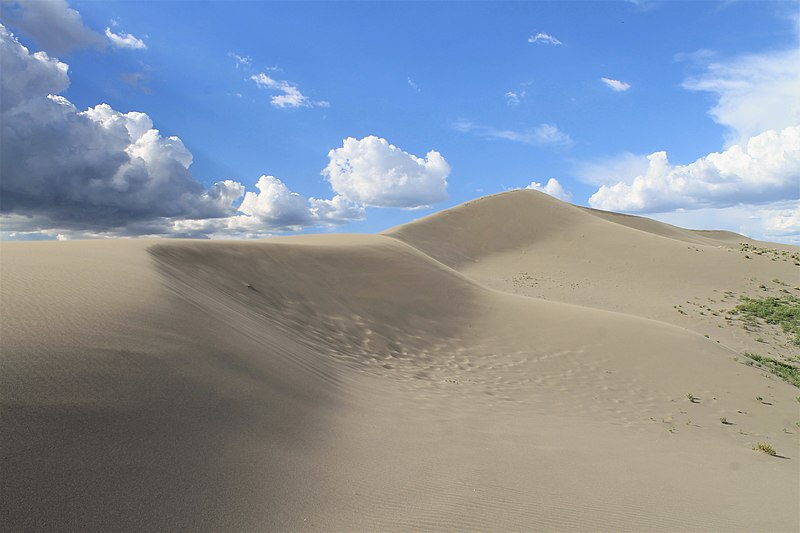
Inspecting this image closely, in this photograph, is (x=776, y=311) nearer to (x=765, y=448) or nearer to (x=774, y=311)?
(x=774, y=311)

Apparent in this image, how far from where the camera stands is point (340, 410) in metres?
7.50

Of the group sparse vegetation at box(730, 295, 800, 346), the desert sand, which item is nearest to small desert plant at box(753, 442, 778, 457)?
the desert sand

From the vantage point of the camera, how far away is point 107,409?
451cm

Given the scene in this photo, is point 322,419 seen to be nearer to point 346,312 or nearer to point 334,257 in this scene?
point 346,312

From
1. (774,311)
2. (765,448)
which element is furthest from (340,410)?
(774,311)

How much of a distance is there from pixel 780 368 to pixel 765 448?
8569mm

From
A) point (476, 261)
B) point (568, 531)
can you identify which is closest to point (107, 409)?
point (568, 531)

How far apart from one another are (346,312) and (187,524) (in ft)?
37.3

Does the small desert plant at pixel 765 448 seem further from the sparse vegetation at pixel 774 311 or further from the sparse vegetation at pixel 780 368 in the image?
the sparse vegetation at pixel 774 311

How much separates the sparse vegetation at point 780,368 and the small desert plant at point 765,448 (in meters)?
6.36

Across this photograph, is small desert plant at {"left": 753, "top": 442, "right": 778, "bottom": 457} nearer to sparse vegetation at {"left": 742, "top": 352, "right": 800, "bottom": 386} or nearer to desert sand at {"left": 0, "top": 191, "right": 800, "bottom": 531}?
desert sand at {"left": 0, "top": 191, "right": 800, "bottom": 531}

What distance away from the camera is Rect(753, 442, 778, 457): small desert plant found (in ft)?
25.6

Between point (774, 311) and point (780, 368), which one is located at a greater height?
point (774, 311)

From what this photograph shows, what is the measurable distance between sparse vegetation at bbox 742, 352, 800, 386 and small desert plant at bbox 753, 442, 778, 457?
6.36 meters
